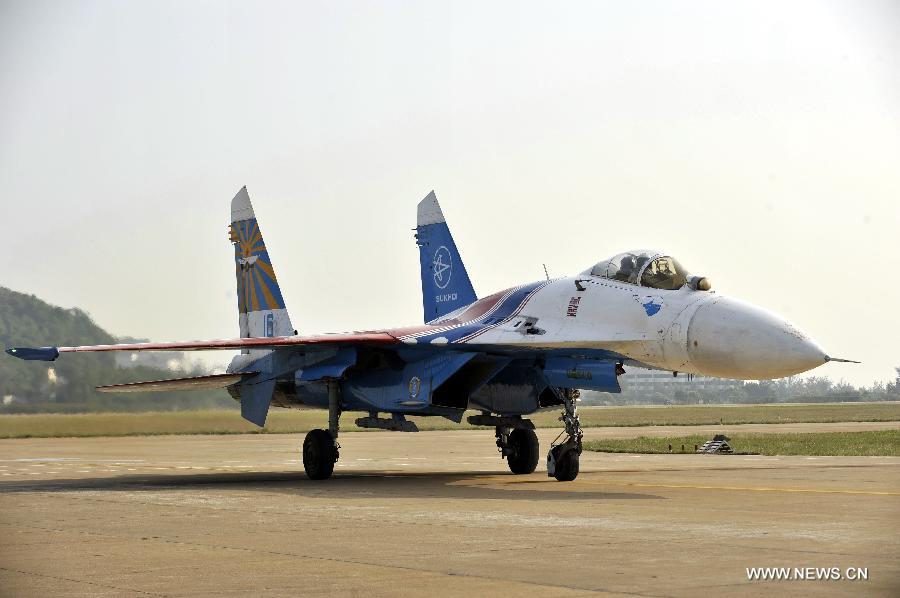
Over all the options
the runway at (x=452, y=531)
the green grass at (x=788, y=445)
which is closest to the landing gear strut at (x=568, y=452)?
the runway at (x=452, y=531)

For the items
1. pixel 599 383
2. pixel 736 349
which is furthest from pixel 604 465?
pixel 736 349

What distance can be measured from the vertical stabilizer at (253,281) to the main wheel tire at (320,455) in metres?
4.14

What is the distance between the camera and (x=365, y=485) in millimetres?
17203

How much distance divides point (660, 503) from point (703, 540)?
11.5 feet

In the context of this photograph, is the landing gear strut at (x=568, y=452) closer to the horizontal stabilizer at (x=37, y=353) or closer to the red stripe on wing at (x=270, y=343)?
the red stripe on wing at (x=270, y=343)

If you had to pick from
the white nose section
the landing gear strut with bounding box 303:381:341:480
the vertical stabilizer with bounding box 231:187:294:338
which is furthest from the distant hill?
the white nose section

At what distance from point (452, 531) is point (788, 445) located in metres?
17.1

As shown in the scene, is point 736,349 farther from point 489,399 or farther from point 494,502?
point 489,399

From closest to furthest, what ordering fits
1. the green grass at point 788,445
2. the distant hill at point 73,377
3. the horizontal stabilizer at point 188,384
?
the horizontal stabilizer at point 188,384 → the green grass at point 788,445 → the distant hill at point 73,377

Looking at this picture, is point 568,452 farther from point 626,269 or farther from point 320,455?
point 320,455

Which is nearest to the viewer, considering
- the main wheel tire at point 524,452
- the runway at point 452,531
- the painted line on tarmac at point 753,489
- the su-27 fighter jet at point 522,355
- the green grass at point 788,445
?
the runway at point 452,531

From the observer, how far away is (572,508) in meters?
12.8

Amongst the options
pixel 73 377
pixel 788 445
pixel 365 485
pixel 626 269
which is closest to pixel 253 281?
pixel 365 485

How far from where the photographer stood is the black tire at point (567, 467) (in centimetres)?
1675
